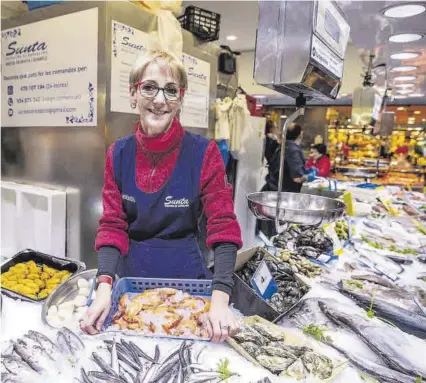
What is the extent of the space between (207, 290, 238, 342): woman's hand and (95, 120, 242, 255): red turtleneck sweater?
0.28 metres

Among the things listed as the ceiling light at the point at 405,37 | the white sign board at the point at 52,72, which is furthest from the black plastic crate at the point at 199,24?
the ceiling light at the point at 405,37

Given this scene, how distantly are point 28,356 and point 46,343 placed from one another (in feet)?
0.24

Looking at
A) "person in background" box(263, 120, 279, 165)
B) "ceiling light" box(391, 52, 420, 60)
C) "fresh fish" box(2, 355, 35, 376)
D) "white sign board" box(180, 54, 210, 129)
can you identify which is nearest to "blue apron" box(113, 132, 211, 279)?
"fresh fish" box(2, 355, 35, 376)

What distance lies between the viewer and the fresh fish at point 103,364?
1.07 m

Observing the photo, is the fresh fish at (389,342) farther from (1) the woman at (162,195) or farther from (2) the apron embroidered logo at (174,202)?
(2) the apron embroidered logo at (174,202)

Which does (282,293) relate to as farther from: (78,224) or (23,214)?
(23,214)

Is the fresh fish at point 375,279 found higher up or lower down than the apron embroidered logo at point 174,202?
lower down

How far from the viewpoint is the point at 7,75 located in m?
3.04

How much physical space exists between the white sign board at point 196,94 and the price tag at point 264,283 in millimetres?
2325

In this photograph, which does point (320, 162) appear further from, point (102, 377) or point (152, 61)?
point (102, 377)

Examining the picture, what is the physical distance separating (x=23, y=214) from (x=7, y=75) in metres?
1.26

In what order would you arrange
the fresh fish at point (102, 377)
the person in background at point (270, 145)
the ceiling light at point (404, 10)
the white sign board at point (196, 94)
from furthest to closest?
the person in background at point (270, 145)
the white sign board at point (196, 94)
the ceiling light at point (404, 10)
the fresh fish at point (102, 377)

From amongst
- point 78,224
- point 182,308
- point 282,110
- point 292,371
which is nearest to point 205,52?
point 78,224

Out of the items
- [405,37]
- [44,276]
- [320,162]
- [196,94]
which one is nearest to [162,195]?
[44,276]
